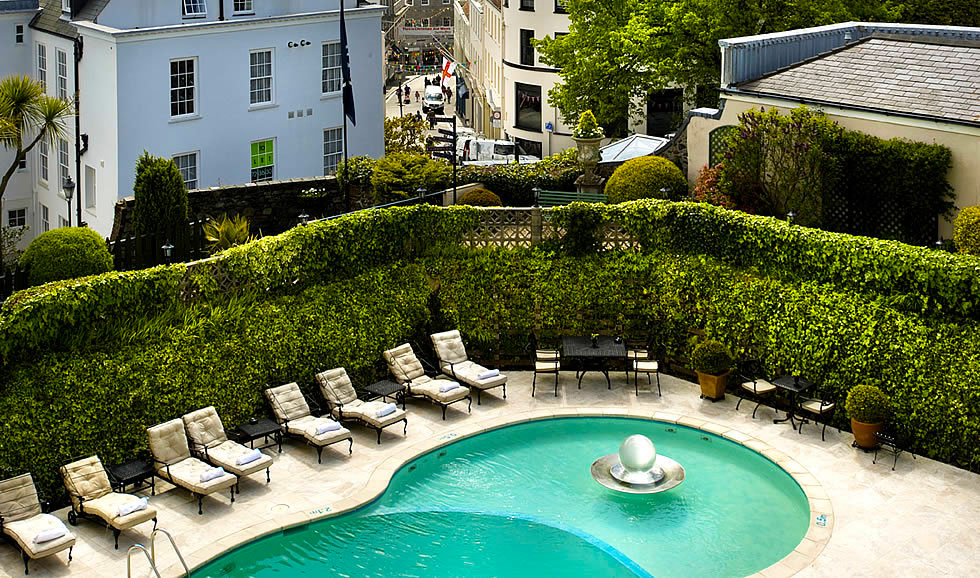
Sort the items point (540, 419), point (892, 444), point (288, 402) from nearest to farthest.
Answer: point (892, 444), point (288, 402), point (540, 419)

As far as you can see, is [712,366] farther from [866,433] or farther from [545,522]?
[545,522]

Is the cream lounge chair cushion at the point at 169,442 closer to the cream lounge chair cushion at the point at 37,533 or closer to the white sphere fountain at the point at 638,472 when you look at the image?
the cream lounge chair cushion at the point at 37,533

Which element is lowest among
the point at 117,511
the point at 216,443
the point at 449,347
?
the point at 117,511

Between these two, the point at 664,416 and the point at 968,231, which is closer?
the point at 968,231

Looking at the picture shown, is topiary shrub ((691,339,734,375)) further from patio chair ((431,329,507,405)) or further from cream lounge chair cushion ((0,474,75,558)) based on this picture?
cream lounge chair cushion ((0,474,75,558))

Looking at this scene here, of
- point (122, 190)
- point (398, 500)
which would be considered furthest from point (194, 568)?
point (122, 190)

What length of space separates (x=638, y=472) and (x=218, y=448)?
769 centimetres

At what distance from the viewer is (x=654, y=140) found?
39.2 meters

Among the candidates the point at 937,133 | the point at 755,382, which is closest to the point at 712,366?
the point at 755,382

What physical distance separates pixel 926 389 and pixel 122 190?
24645 millimetres

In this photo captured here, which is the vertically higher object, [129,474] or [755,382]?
[755,382]

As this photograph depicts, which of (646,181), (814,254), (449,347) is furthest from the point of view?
(646,181)

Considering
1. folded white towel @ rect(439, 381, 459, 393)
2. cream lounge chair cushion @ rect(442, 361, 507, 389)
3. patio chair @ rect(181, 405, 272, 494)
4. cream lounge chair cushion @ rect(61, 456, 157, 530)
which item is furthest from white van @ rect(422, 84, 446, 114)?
cream lounge chair cushion @ rect(61, 456, 157, 530)

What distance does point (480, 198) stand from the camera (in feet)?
104
